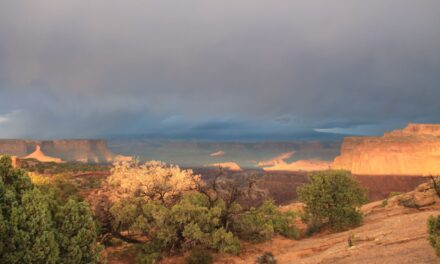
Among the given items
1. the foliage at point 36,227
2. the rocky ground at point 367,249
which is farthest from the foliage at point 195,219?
the foliage at point 36,227

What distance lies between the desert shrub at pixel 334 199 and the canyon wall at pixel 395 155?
5972 inches

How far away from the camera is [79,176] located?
5550 cm

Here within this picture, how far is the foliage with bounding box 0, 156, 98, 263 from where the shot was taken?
12.8m

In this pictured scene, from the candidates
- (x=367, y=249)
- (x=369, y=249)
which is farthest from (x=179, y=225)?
(x=369, y=249)

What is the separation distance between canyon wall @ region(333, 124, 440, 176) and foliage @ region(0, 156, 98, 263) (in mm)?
175934

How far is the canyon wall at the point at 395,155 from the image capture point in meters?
166

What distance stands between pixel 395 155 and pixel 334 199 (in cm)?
16427

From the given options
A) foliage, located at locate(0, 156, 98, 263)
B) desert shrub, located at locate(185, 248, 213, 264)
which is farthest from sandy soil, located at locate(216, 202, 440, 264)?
foliage, located at locate(0, 156, 98, 263)

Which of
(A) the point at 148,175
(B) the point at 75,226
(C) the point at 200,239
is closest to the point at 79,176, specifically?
(A) the point at 148,175

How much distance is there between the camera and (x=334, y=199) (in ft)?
107

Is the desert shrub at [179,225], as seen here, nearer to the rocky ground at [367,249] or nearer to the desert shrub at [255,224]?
the rocky ground at [367,249]

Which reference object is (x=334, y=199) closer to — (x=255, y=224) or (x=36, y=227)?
(x=255, y=224)

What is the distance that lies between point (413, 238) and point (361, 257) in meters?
4.10

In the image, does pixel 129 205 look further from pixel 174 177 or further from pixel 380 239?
pixel 380 239
